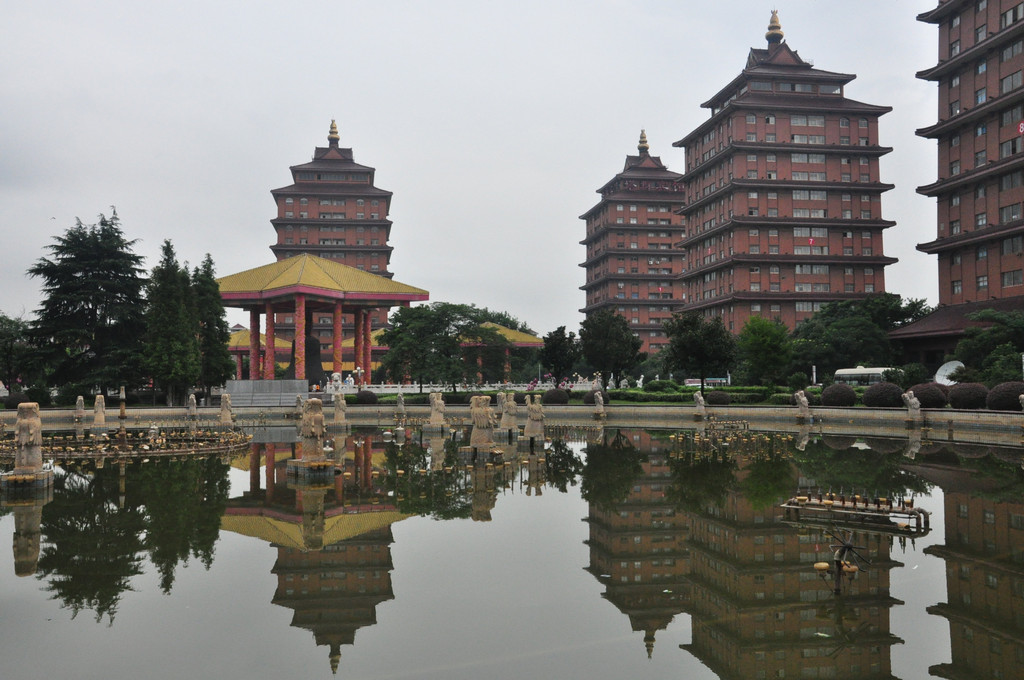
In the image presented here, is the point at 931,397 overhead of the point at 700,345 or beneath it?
beneath

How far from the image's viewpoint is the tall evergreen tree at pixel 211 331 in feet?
188

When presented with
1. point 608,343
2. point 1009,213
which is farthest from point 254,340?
point 1009,213

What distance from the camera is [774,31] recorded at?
80.9 m

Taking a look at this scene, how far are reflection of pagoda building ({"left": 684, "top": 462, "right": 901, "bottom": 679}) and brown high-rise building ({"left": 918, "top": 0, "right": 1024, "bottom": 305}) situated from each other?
4697 cm

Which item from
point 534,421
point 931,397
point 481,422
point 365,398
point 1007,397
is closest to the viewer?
point 481,422

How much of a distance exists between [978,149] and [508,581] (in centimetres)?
5673

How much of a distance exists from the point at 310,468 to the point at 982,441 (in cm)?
2528

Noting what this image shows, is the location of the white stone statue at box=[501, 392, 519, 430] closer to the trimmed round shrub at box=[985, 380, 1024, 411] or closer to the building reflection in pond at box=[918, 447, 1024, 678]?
the building reflection in pond at box=[918, 447, 1024, 678]

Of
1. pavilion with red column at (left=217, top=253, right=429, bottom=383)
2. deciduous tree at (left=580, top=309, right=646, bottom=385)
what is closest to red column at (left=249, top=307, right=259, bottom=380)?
pavilion with red column at (left=217, top=253, right=429, bottom=383)

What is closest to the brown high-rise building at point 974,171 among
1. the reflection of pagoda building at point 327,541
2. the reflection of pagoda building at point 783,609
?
the reflection of pagoda building at point 783,609

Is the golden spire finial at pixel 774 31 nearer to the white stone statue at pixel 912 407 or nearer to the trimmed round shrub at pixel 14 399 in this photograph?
the white stone statue at pixel 912 407

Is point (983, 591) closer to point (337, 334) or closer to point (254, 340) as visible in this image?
point (337, 334)

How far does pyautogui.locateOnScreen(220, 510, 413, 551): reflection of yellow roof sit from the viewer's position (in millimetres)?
14012

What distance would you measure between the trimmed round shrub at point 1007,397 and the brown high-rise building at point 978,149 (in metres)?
22.2
